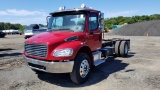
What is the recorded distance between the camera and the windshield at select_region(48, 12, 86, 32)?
23.1 feet

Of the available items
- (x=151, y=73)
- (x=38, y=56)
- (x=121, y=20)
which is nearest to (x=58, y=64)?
(x=38, y=56)

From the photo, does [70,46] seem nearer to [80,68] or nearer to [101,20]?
[80,68]

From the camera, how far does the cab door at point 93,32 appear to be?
23.9 feet

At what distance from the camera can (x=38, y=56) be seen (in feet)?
20.1

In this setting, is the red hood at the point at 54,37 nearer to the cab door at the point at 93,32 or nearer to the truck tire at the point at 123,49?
the cab door at the point at 93,32

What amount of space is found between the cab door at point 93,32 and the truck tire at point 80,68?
0.90m

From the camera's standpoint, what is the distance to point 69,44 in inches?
240

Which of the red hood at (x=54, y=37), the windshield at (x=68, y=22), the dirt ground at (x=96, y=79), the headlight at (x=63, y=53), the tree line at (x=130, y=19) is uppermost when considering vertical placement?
the tree line at (x=130, y=19)

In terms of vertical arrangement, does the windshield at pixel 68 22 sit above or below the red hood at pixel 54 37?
above

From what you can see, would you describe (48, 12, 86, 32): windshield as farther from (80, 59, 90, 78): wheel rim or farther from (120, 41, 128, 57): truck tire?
(120, 41, 128, 57): truck tire

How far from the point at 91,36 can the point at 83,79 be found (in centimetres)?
169

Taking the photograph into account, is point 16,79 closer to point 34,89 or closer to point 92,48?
point 34,89

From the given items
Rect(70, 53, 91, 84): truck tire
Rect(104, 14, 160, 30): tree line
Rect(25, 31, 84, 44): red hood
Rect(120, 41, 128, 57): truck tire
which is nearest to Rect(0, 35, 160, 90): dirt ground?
Rect(70, 53, 91, 84): truck tire

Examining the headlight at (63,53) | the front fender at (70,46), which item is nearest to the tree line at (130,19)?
the front fender at (70,46)
